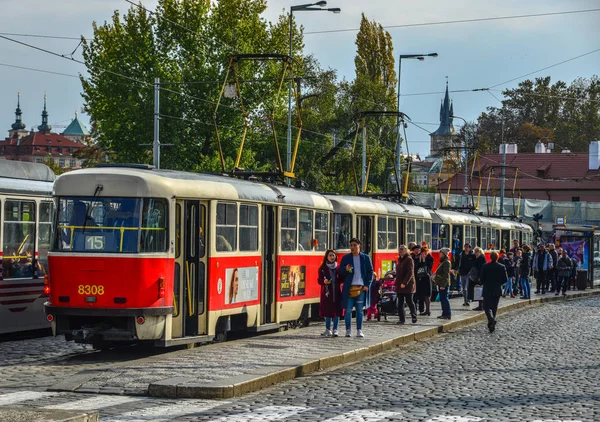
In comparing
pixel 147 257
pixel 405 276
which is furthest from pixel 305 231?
pixel 147 257

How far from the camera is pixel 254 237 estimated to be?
18281 mm

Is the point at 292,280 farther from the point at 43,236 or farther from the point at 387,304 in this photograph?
the point at 43,236

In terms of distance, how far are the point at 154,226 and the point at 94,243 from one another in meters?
0.84

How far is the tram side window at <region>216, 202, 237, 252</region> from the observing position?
16719 millimetres

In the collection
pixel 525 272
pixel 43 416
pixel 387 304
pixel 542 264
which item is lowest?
pixel 387 304

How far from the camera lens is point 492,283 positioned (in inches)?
851

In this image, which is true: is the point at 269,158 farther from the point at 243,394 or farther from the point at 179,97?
the point at 243,394

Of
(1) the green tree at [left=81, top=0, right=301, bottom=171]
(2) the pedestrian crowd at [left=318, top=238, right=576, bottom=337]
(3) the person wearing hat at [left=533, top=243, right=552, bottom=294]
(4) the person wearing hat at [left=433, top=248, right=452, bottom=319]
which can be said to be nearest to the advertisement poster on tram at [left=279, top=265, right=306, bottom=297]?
(2) the pedestrian crowd at [left=318, top=238, right=576, bottom=337]

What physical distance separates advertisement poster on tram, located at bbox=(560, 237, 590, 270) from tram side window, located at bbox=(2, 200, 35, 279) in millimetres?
28446

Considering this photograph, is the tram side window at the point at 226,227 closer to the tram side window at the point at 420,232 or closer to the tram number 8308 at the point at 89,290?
the tram number 8308 at the point at 89,290

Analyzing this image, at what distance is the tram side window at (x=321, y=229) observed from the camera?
21953mm

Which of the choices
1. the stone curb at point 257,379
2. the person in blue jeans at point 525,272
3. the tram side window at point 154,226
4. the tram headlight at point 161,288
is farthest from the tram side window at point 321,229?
the person in blue jeans at point 525,272

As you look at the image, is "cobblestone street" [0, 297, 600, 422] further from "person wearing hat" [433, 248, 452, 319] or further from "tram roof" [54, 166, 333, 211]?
"person wearing hat" [433, 248, 452, 319]

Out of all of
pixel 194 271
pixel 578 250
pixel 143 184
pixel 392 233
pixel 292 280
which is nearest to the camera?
pixel 143 184
